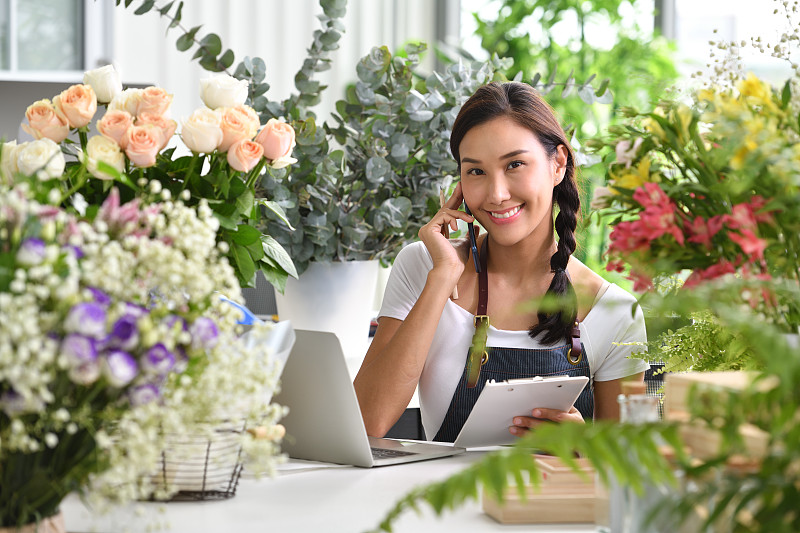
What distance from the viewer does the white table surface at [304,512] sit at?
93 cm

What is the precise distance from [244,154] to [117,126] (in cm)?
15

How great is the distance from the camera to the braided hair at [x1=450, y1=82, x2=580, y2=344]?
179 centimetres

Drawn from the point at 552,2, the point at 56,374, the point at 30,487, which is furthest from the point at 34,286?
the point at 552,2

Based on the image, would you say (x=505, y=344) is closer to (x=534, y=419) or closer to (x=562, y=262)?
(x=562, y=262)

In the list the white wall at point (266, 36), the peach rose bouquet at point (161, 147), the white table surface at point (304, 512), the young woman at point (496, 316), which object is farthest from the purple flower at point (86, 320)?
the white wall at point (266, 36)

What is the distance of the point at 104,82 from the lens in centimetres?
121

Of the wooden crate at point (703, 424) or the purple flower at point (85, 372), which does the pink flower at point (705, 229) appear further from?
the purple flower at point (85, 372)

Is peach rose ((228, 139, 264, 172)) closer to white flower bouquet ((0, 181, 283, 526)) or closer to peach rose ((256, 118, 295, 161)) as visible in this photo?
peach rose ((256, 118, 295, 161))

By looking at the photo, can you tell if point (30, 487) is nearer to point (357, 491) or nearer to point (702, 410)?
point (357, 491)

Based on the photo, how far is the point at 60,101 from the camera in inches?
45.1

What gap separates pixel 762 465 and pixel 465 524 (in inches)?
15.0

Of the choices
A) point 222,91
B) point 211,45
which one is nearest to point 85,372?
point 222,91

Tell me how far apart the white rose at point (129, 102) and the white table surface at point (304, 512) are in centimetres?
48

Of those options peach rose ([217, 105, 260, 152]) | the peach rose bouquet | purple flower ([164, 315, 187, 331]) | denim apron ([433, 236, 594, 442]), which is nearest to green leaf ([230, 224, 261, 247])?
the peach rose bouquet
